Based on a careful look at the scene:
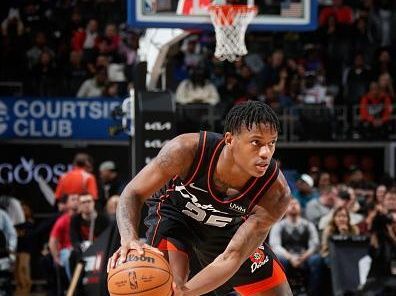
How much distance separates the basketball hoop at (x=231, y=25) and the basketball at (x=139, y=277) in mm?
4403

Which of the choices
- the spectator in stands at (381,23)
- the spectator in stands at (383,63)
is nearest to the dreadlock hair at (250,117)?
the spectator in stands at (383,63)

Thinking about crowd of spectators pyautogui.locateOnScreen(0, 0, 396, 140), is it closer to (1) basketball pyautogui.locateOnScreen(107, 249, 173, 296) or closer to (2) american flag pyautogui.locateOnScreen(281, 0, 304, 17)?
(2) american flag pyautogui.locateOnScreen(281, 0, 304, 17)

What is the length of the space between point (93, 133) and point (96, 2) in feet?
12.6

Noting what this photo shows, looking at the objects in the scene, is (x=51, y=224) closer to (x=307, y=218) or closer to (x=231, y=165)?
(x=307, y=218)

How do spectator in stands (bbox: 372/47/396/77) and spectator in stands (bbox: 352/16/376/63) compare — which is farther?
spectator in stands (bbox: 352/16/376/63)

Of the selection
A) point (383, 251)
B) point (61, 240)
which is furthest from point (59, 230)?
point (383, 251)

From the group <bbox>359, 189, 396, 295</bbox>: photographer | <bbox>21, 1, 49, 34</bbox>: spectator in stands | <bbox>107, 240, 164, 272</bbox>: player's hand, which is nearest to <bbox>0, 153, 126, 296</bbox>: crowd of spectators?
<bbox>359, 189, 396, 295</bbox>: photographer

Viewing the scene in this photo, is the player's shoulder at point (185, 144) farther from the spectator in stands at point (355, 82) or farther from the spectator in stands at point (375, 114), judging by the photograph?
the spectator in stands at point (355, 82)

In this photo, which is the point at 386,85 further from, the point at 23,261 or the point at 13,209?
the point at 23,261

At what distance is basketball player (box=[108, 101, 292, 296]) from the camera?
217 inches

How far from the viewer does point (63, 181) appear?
12.5 meters

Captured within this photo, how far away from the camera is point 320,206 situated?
1246 centimetres

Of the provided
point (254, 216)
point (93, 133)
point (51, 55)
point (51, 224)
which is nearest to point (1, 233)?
point (51, 224)

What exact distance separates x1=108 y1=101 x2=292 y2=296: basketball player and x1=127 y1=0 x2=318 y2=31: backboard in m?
3.42
